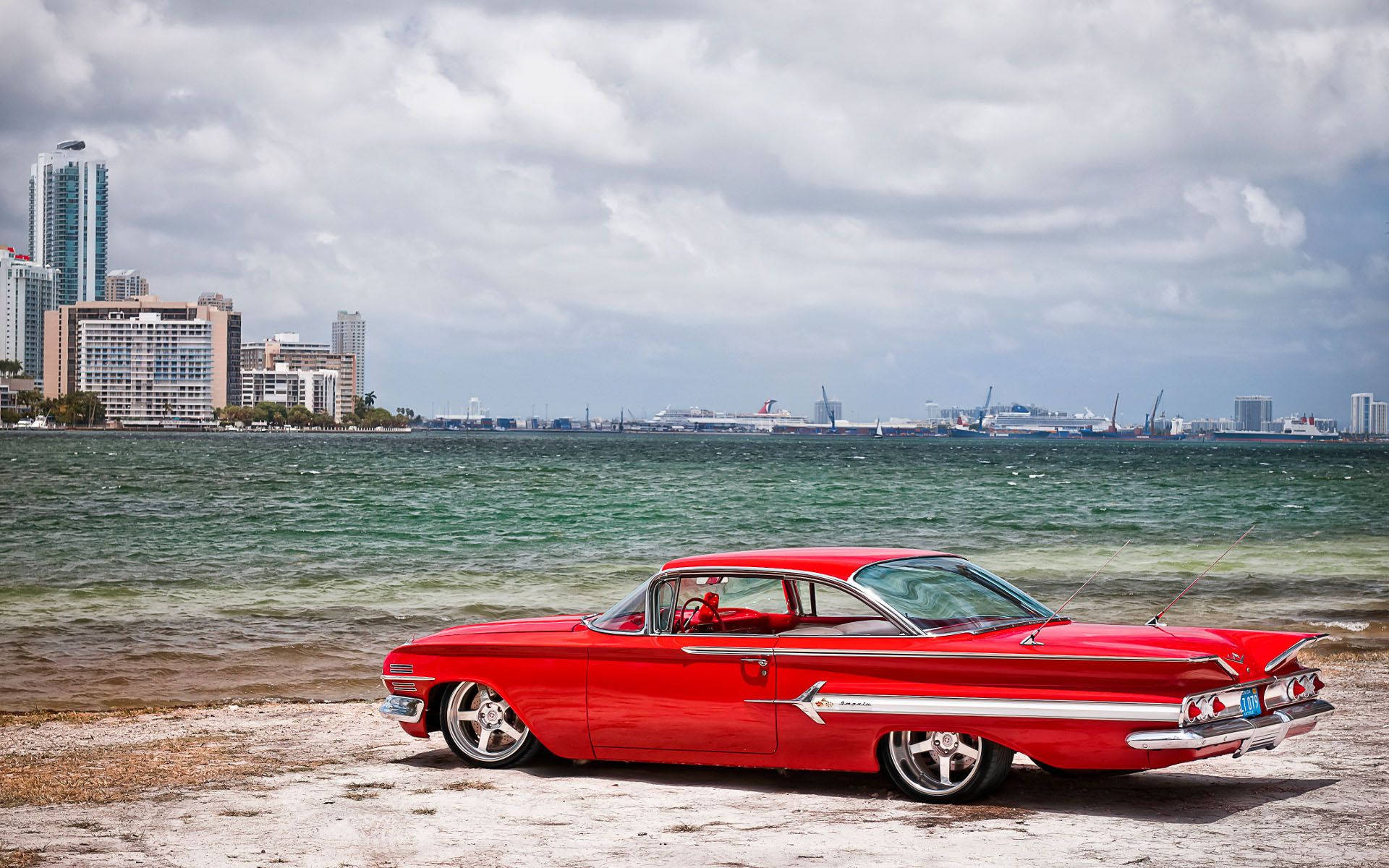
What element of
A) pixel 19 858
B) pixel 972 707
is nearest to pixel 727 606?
pixel 972 707

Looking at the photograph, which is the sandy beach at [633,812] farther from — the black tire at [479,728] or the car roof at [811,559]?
the car roof at [811,559]

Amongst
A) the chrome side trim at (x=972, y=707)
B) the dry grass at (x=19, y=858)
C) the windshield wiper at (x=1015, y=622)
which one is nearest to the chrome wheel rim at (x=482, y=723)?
the chrome side trim at (x=972, y=707)

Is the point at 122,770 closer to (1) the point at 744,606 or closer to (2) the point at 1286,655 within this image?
(1) the point at 744,606

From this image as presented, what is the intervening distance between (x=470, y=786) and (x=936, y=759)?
105 inches

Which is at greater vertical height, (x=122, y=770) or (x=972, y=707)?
(x=972, y=707)

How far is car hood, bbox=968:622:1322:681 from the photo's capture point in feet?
23.0

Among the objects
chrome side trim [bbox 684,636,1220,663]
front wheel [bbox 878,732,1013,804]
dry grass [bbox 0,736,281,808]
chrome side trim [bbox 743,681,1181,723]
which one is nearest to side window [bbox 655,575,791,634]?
chrome side trim [bbox 684,636,1220,663]

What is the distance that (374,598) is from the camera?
22578 mm

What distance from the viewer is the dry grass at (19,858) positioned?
6.35 meters

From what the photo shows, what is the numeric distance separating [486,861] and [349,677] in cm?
816

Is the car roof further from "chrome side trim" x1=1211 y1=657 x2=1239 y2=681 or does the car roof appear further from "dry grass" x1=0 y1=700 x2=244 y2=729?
"dry grass" x1=0 y1=700 x2=244 y2=729

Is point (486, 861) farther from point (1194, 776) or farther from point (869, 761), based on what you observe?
point (1194, 776)

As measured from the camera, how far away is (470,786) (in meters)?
8.23

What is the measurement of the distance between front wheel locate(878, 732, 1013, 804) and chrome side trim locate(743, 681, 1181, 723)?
0.63 feet
